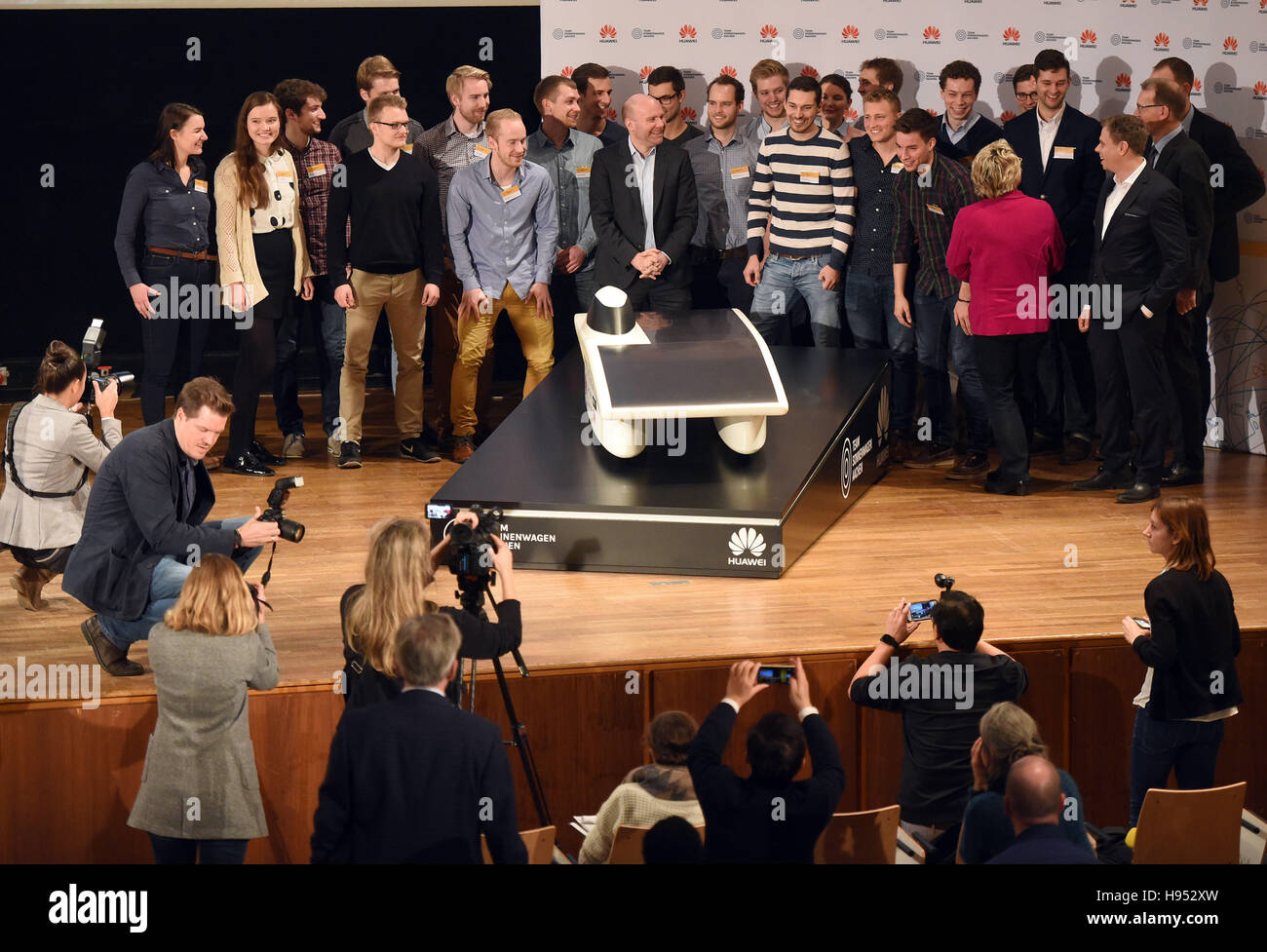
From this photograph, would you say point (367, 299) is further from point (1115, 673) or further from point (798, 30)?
point (1115, 673)

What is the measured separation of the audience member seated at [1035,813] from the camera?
337 centimetres

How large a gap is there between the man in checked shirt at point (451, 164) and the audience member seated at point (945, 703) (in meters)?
3.71

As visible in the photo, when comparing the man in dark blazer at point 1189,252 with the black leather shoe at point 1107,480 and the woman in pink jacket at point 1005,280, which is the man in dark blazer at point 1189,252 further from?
the woman in pink jacket at point 1005,280

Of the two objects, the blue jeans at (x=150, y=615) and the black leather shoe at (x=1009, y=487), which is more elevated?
the black leather shoe at (x=1009, y=487)

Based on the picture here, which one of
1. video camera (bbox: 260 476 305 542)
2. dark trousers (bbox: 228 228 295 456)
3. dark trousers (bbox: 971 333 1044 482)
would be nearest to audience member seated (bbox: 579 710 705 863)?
video camera (bbox: 260 476 305 542)

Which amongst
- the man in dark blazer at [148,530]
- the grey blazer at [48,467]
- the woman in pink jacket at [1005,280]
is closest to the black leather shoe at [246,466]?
the grey blazer at [48,467]

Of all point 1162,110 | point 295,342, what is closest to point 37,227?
point 295,342

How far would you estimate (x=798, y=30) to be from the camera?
27.0 ft

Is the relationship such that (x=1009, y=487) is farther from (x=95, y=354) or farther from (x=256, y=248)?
(x=95, y=354)

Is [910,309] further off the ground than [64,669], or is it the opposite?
[910,309]

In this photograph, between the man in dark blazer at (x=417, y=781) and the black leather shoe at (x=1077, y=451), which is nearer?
the man in dark blazer at (x=417, y=781)

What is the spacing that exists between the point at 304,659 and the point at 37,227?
491cm

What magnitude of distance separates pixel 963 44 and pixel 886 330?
5.42 feet

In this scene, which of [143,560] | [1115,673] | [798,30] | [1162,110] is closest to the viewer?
[143,560]
